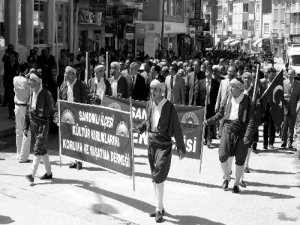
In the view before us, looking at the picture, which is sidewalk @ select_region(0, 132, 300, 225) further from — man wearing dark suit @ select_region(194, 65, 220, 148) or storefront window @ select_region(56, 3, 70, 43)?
storefront window @ select_region(56, 3, 70, 43)

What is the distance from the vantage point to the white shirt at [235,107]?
9.66 metres

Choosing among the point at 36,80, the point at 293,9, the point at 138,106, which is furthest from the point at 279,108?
the point at 293,9

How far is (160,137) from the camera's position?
27.0 feet

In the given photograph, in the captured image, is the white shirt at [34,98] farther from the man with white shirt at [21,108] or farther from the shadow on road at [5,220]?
the shadow on road at [5,220]

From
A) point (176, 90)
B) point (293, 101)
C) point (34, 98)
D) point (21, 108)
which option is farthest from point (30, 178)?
point (293, 101)

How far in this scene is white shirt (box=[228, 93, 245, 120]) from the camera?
966 cm

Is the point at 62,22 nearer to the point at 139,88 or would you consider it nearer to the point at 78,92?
the point at 139,88

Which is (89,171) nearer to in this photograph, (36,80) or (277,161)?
(36,80)

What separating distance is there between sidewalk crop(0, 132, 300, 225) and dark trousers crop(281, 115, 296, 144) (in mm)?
2725

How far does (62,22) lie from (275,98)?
61.8 feet

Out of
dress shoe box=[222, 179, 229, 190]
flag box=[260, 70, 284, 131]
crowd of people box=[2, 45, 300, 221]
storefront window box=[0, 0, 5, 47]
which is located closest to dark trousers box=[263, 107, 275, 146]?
crowd of people box=[2, 45, 300, 221]

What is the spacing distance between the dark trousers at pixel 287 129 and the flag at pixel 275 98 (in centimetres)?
96

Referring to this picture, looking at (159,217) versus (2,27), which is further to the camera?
(2,27)

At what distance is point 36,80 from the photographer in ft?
32.5
